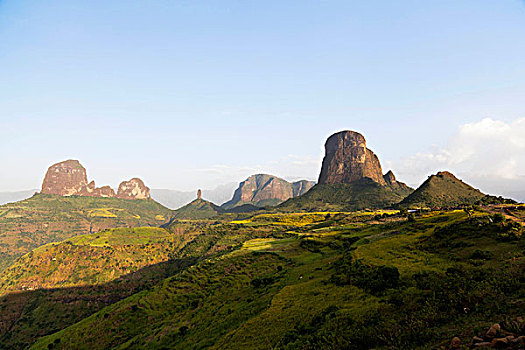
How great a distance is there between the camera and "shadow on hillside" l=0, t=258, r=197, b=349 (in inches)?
5074

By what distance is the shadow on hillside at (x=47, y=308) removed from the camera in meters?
129

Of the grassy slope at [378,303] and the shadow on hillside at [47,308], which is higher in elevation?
the grassy slope at [378,303]

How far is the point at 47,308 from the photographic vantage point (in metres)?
144

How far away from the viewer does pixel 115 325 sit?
273 feet

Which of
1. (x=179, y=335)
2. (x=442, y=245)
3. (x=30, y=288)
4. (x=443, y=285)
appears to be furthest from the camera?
(x=30, y=288)

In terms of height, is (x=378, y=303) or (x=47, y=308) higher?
(x=378, y=303)

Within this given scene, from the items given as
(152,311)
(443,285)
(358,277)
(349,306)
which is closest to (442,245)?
(358,277)

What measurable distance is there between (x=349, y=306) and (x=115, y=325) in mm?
88472

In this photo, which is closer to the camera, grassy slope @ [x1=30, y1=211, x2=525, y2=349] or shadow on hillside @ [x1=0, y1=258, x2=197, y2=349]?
grassy slope @ [x1=30, y1=211, x2=525, y2=349]

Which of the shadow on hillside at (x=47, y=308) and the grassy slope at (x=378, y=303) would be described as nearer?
the grassy slope at (x=378, y=303)

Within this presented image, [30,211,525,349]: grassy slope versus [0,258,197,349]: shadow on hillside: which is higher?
[30,211,525,349]: grassy slope

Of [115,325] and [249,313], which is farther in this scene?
[115,325]

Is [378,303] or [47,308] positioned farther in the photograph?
[47,308]

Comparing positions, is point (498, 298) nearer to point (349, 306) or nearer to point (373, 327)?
point (373, 327)
